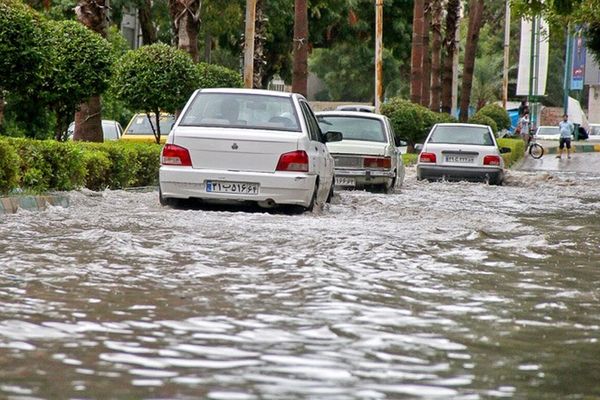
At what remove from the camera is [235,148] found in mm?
15125

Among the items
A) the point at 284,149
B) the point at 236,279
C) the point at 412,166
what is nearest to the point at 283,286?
the point at 236,279

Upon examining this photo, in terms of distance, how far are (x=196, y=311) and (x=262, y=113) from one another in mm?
8132

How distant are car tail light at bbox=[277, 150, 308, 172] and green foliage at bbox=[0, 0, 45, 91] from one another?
4.72 metres

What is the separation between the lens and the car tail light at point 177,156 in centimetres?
1525

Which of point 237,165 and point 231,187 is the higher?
point 237,165

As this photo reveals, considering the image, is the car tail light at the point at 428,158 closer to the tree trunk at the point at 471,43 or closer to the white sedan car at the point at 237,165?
the white sedan car at the point at 237,165

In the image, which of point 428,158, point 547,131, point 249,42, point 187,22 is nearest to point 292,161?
point 428,158

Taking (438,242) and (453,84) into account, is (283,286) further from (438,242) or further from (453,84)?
(453,84)

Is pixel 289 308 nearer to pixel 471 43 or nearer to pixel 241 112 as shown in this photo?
pixel 241 112

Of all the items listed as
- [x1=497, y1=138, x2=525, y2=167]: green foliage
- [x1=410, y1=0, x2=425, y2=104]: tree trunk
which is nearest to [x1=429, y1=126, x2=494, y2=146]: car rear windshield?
[x1=497, y1=138, x2=525, y2=167]: green foliage

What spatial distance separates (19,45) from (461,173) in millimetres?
12284

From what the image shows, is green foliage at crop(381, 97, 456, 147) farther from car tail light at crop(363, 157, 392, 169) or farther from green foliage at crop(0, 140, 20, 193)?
green foliage at crop(0, 140, 20, 193)

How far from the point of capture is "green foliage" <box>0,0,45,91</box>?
59.0 feet

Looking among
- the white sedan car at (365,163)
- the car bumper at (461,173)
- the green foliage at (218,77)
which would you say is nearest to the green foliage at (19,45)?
the white sedan car at (365,163)
